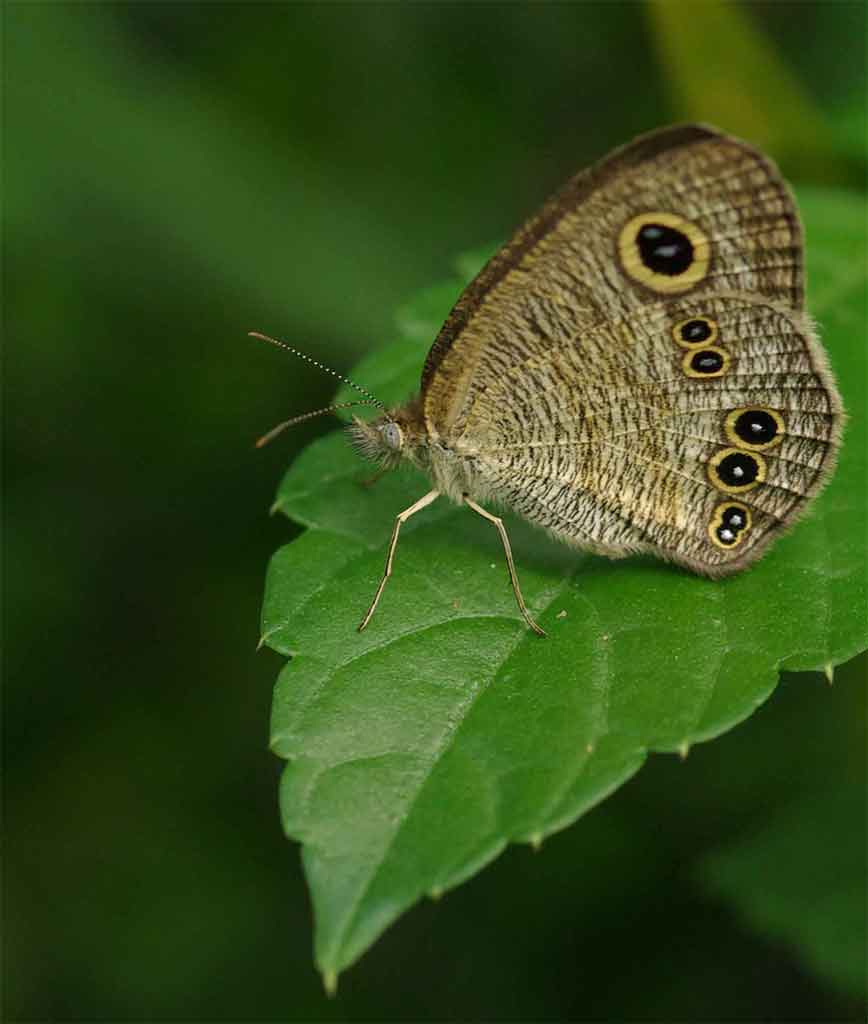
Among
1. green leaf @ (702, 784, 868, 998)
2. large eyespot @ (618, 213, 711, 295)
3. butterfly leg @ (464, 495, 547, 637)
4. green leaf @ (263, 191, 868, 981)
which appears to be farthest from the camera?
green leaf @ (702, 784, 868, 998)

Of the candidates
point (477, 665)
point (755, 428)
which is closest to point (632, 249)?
point (755, 428)

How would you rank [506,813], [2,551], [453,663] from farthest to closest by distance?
[2,551] < [453,663] < [506,813]

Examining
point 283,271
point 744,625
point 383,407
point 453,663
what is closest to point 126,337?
point 283,271

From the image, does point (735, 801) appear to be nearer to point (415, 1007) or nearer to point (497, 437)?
point (415, 1007)

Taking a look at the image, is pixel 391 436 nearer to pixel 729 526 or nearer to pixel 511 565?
pixel 511 565

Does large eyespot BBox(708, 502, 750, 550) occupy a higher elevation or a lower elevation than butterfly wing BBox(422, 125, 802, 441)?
lower

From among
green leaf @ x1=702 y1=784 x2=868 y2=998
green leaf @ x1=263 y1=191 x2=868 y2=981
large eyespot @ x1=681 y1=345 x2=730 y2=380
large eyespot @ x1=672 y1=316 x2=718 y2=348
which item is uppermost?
large eyespot @ x1=672 y1=316 x2=718 y2=348

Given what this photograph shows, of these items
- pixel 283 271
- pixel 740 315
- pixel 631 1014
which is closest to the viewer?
pixel 740 315

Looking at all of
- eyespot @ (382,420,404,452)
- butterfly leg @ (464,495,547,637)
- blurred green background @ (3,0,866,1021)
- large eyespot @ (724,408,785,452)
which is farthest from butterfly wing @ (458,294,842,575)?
blurred green background @ (3,0,866,1021)

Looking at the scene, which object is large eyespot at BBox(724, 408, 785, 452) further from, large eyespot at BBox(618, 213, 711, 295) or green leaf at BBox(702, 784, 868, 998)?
green leaf at BBox(702, 784, 868, 998)
